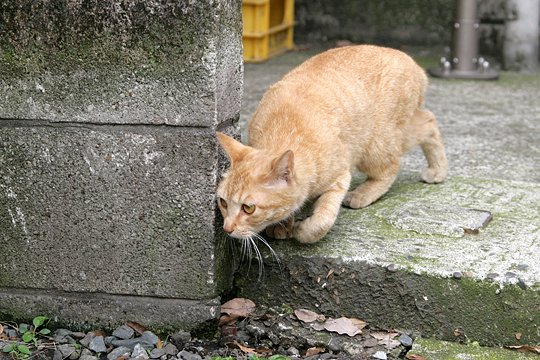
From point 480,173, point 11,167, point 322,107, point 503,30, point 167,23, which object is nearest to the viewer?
point 167,23

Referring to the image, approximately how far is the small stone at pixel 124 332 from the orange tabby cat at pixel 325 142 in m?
0.61

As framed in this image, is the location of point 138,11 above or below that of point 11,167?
above

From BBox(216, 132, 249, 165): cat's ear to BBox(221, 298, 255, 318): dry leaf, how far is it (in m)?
0.68

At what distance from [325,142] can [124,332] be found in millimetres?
1173

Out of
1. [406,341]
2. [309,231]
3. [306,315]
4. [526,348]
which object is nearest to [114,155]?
[309,231]

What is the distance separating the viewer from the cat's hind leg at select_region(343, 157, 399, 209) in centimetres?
439

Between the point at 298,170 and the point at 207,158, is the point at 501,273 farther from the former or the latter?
the point at 207,158

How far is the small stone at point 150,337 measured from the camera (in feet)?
11.8

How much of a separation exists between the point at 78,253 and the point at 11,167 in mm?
437

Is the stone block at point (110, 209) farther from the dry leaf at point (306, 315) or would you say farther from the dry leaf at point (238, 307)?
the dry leaf at point (306, 315)

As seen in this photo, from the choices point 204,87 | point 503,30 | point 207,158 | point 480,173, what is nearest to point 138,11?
point 204,87

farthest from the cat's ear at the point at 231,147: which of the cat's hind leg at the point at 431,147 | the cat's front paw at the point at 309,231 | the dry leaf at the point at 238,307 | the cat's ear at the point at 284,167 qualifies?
the cat's hind leg at the point at 431,147

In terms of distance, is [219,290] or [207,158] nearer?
[207,158]

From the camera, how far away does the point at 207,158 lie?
3.45 meters
